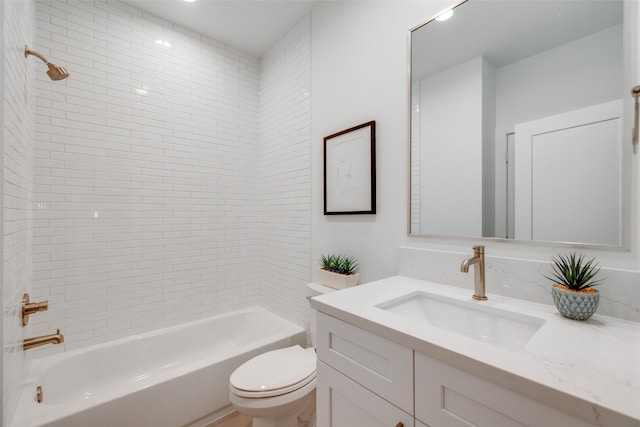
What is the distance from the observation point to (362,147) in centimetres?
173

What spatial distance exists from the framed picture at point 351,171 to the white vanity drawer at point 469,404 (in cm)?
104

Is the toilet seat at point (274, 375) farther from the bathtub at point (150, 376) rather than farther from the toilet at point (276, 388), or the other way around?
the bathtub at point (150, 376)

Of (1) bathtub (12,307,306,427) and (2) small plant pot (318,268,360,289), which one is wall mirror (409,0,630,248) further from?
(1) bathtub (12,307,306,427)

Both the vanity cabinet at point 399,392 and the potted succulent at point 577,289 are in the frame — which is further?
the potted succulent at point 577,289

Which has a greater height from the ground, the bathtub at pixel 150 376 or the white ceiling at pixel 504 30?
the white ceiling at pixel 504 30

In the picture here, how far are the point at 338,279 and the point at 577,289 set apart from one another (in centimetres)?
112

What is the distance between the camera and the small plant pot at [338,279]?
5.61 feet

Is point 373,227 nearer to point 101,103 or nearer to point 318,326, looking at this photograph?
point 318,326

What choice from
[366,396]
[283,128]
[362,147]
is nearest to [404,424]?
[366,396]

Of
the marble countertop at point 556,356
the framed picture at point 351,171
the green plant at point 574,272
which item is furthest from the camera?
the framed picture at point 351,171

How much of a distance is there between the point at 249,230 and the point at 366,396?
6.68ft

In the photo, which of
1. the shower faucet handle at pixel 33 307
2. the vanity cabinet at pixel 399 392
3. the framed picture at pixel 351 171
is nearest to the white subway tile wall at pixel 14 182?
the shower faucet handle at pixel 33 307

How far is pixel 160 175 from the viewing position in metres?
2.22

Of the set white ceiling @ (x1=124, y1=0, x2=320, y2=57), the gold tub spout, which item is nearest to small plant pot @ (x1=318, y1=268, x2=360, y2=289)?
the gold tub spout
